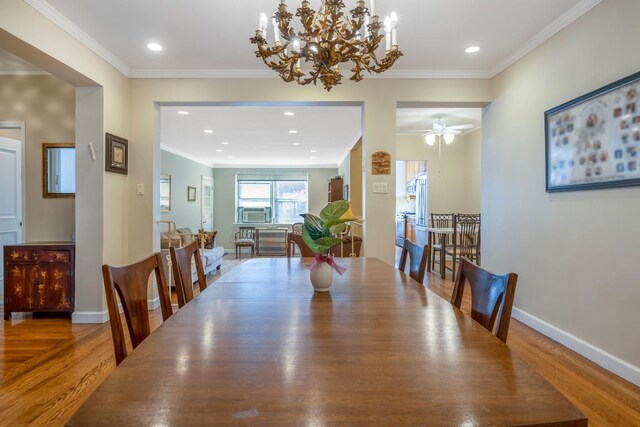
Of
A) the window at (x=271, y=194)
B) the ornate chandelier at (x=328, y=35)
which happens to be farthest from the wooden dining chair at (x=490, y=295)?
the window at (x=271, y=194)

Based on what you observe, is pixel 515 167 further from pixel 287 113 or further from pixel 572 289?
pixel 287 113

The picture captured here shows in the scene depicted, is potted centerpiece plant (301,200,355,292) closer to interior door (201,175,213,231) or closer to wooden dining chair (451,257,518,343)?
wooden dining chair (451,257,518,343)

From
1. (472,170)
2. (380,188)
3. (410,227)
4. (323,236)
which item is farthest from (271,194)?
(323,236)

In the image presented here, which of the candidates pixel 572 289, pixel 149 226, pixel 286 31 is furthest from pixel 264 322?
pixel 149 226

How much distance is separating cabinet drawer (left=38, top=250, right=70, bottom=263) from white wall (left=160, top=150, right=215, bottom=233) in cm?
357

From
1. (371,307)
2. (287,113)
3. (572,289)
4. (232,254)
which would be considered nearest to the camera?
(371,307)

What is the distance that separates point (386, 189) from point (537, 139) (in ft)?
4.55

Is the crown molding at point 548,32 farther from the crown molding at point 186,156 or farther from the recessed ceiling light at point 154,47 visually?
the crown molding at point 186,156

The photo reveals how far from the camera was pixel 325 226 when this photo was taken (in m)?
1.41

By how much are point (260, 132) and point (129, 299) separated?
4989mm

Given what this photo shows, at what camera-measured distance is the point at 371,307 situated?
1208 millimetres

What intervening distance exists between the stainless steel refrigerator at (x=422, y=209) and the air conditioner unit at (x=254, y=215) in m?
4.42

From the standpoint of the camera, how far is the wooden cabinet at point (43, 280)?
3.19m

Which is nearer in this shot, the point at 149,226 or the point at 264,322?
the point at 264,322
